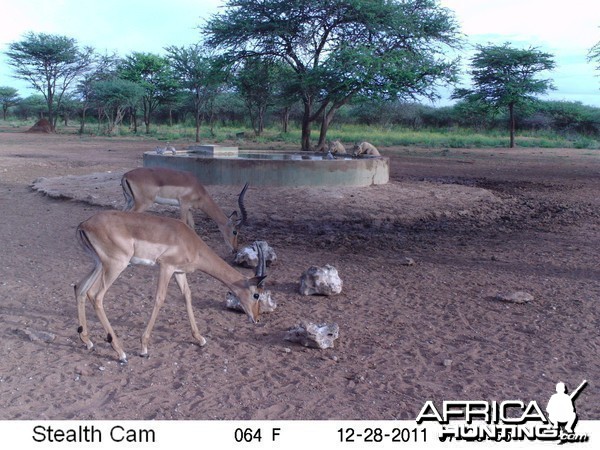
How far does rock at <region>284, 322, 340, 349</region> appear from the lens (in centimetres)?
546

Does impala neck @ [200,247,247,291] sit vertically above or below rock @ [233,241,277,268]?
above

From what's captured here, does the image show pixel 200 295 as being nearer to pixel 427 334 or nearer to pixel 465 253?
pixel 427 334

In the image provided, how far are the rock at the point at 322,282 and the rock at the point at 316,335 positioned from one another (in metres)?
1.42

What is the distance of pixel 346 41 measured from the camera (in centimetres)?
2327

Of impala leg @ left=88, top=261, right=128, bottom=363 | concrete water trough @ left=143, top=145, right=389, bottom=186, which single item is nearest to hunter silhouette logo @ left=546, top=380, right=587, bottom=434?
impala leg @ left=88, top=261, right=128, bottom=363

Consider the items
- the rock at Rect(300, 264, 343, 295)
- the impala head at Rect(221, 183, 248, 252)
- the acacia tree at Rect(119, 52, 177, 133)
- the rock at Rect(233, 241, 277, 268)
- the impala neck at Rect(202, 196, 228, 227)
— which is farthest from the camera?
the acacia tree at Rect(119, 52, 177, 133)

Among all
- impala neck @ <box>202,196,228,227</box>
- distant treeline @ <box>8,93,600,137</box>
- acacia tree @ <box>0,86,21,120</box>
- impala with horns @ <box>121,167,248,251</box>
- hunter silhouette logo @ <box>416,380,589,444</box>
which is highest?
acacia tree @ <box>0,86,21,120</box>

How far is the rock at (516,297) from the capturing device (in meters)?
6.84

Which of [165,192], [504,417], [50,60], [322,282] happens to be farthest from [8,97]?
[504,417]

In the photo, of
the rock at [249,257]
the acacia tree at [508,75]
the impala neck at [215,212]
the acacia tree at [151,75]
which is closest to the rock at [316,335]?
the rock at [249,257]

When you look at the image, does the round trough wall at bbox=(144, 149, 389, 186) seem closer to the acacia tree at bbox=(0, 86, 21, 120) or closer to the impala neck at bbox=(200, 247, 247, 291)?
the impala neck at bbox=(200, 247, 247, 291)

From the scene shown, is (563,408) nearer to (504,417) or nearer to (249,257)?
(504,417)

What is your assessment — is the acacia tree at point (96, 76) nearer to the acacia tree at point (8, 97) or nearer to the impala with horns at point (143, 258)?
the acacia tree at point (8, 97)

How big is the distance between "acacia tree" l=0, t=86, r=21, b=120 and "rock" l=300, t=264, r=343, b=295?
67.0m
